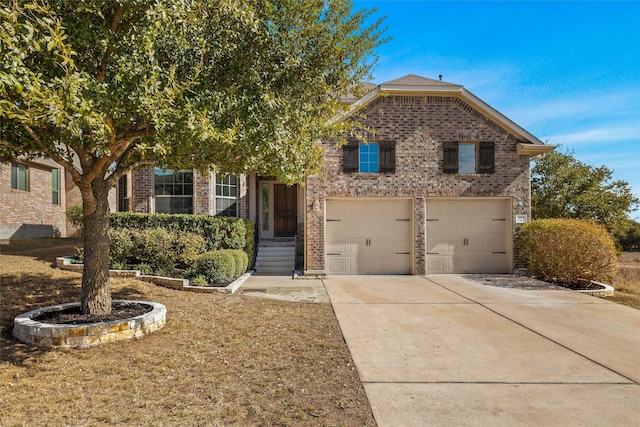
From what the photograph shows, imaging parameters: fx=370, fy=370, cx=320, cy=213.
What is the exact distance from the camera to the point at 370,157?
1175 cm

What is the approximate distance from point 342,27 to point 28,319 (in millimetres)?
6798

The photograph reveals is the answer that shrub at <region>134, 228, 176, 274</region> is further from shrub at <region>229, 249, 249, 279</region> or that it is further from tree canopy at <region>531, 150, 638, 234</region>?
tree canopy at <region>531, 150, 638, 234</region>

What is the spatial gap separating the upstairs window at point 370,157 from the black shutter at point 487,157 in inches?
111

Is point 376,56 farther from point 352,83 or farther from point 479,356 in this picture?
point 479,356

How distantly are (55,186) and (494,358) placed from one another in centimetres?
2158

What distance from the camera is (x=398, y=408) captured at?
352 cm

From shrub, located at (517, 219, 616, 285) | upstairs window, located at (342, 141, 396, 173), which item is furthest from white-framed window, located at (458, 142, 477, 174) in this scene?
shrub, located at (517, 219, 616, 285)

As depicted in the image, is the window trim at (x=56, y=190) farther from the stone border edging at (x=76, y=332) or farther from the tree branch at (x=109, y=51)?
the tree branch at (x=109, y=51)

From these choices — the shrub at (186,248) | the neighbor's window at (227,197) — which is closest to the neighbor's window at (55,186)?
the neighbor's window at (227,197)

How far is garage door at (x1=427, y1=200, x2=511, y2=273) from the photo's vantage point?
1190cm

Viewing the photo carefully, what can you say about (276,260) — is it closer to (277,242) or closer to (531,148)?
(277,242)

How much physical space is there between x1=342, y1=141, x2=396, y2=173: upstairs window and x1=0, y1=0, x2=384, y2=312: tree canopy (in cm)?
453

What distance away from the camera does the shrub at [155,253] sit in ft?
31.2

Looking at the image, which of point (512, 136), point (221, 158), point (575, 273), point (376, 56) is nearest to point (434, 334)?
point (221, 158)
